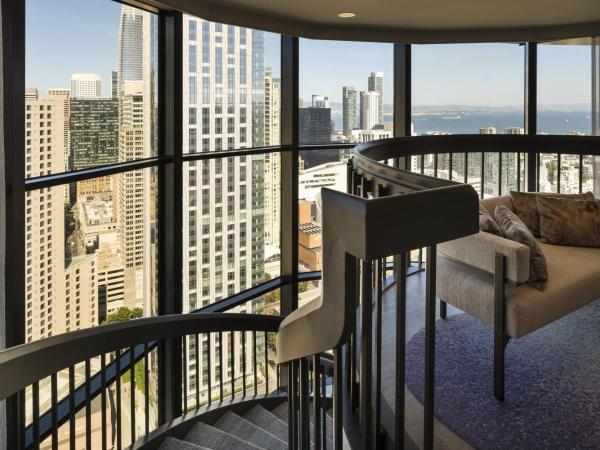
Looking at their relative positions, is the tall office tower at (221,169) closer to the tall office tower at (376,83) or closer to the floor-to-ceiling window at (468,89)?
the tall office tower at (376,83)

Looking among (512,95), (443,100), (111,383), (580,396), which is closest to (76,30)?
(111,383)

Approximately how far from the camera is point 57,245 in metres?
3.14

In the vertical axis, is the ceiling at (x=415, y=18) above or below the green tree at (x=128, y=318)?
above

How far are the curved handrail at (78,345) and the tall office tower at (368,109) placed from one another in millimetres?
3372

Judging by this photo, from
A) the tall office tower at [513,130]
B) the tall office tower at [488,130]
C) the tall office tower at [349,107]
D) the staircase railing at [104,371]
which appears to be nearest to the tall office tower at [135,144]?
the staircase railing at [104,371]

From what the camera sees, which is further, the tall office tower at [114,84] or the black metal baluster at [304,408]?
the tall office tower at [114,84]

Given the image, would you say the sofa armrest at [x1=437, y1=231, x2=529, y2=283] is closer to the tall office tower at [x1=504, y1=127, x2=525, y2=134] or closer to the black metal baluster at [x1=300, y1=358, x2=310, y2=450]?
the black metal baluster at [x1=300, y1=358, x2=310, y2=450]

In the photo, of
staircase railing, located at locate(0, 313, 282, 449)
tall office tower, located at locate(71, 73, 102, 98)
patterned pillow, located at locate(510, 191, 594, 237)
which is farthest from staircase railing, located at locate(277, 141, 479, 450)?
tall office tower, located at locate(71, 73, 102, 98)

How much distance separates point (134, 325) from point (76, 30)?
2.10m

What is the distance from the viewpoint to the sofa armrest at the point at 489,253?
212cm

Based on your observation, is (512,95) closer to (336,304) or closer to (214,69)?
(214,69)

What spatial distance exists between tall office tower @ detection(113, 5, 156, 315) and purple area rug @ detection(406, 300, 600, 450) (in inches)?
93.3

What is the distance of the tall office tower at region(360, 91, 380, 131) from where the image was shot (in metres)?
5.61

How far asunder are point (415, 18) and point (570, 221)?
2.57 m
